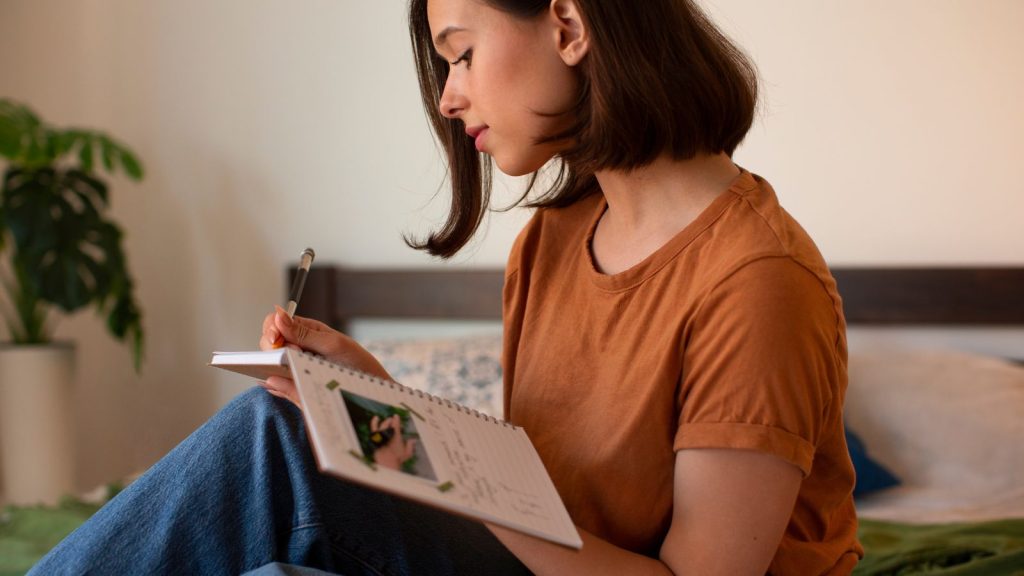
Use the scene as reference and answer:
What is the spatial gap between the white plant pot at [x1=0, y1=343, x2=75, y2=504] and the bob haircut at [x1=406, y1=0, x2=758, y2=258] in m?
1.79

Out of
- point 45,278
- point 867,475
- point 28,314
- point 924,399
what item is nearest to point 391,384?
point 867,475

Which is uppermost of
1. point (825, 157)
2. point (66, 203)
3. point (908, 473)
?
point (825, 157)

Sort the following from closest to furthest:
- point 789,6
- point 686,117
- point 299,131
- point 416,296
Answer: point 686,117 → point 789,6 → point 416,296 → point 299,131

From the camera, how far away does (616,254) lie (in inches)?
40.1

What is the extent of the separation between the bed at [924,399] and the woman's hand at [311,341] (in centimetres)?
67

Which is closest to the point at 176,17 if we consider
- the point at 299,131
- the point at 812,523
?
the point at 299,131

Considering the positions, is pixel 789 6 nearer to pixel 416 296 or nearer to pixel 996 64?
pixel 996 64

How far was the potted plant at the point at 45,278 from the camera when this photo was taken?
7.56 ft

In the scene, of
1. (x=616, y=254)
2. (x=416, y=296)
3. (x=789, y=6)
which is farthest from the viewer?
(x=416, y=296)

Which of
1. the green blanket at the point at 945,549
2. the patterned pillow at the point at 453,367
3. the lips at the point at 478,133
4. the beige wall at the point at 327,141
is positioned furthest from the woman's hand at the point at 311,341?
the beige wall at the point at 327,141

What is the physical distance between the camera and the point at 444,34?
0.98m

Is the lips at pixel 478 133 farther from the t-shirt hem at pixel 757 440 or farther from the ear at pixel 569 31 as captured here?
the t-shirt hem at pixel 757 440

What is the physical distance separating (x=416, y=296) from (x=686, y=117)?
1.51m

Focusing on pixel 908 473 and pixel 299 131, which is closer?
pixel 908 473
